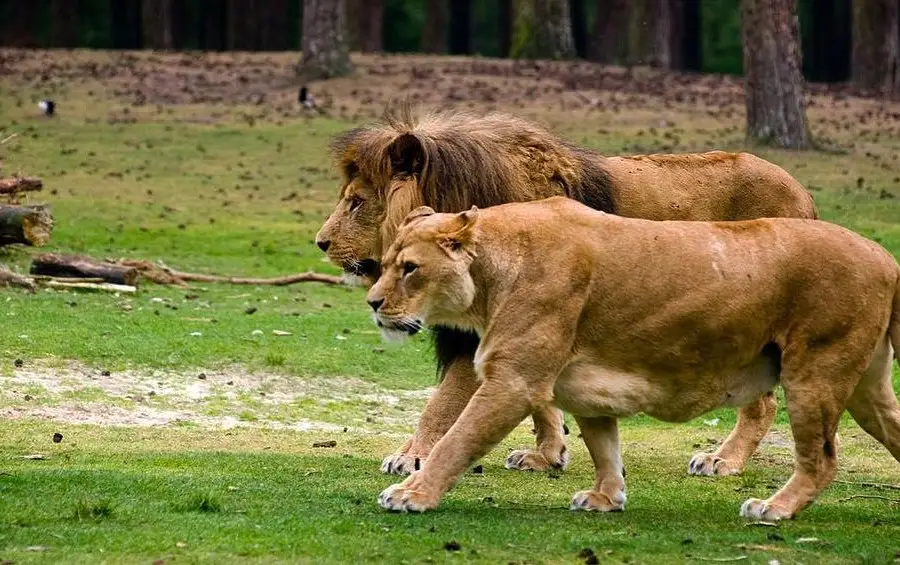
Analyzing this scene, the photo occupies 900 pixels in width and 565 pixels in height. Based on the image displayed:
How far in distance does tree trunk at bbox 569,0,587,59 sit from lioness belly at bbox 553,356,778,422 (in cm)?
3859

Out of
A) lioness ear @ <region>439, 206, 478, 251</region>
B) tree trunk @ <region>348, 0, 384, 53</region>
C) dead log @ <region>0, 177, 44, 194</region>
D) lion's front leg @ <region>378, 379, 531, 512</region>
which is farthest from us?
tree trunk @ <region>348, 0, 384, 53</region>

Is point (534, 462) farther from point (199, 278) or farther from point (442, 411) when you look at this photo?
point (199, 278)

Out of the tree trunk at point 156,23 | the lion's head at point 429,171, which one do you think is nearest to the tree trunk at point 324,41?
the tree trunk at point 156,23

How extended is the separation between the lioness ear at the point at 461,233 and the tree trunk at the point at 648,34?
2851 centimetres

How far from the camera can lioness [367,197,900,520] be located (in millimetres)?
6625

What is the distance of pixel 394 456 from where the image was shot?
8094mm

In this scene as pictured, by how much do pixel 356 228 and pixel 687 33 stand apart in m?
39.0

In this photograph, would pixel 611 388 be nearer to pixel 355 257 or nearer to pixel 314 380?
pixel 355 257

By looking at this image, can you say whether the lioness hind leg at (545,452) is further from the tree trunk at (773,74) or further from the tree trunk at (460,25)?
the tree trunk at (460,25)

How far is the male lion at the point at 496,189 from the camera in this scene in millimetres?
7957

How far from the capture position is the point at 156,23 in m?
38.3

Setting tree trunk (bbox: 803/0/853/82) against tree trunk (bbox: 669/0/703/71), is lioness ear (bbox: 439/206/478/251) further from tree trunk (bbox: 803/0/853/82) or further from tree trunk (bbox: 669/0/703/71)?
tree trunk (bbox: 803/0/853/82)

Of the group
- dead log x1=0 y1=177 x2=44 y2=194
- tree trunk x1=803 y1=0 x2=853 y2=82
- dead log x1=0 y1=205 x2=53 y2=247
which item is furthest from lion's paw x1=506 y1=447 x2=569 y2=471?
tree trunk x1=803 y1=0 x2=853 y2=82

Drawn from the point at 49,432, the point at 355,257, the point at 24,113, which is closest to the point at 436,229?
the point at 355,257
